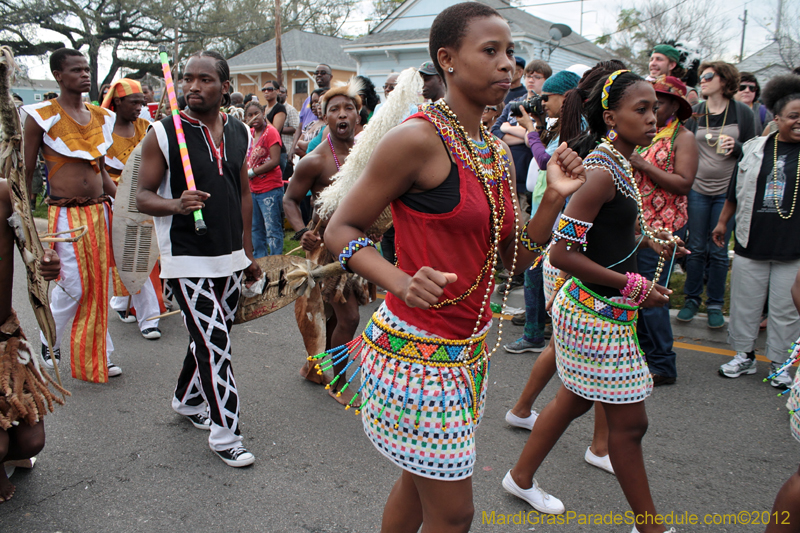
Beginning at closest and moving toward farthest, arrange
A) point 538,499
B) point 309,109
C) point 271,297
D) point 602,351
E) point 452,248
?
point 452,248, point 602,351, point 538,499, point 271,297, point 309,109

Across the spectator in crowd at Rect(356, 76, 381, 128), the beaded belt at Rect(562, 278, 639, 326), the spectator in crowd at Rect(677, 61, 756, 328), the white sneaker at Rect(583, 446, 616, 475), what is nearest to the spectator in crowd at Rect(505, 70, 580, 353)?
the spectator in crowd at Rect(356, 76, 381, 128)

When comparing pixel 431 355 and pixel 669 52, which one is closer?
pixel 431 355

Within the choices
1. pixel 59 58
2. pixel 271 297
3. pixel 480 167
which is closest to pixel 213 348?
pixel 271 297

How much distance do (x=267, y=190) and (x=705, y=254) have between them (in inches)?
201

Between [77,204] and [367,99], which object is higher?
[367,99]

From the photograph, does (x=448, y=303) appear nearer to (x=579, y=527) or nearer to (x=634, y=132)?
(x=634, y=132)

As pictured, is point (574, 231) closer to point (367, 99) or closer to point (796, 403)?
point (796, 403)

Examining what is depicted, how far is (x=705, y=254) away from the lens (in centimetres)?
569

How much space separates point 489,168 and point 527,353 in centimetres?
337

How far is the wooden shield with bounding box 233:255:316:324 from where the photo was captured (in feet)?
11.9

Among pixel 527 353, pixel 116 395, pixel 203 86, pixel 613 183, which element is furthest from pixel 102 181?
pixel 613 183

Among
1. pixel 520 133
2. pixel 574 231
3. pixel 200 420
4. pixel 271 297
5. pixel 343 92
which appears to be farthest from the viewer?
pixel 520 133

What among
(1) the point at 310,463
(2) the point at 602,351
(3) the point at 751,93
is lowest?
(1) the point at 310,463

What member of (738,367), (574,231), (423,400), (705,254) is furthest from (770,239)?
(423,400)
